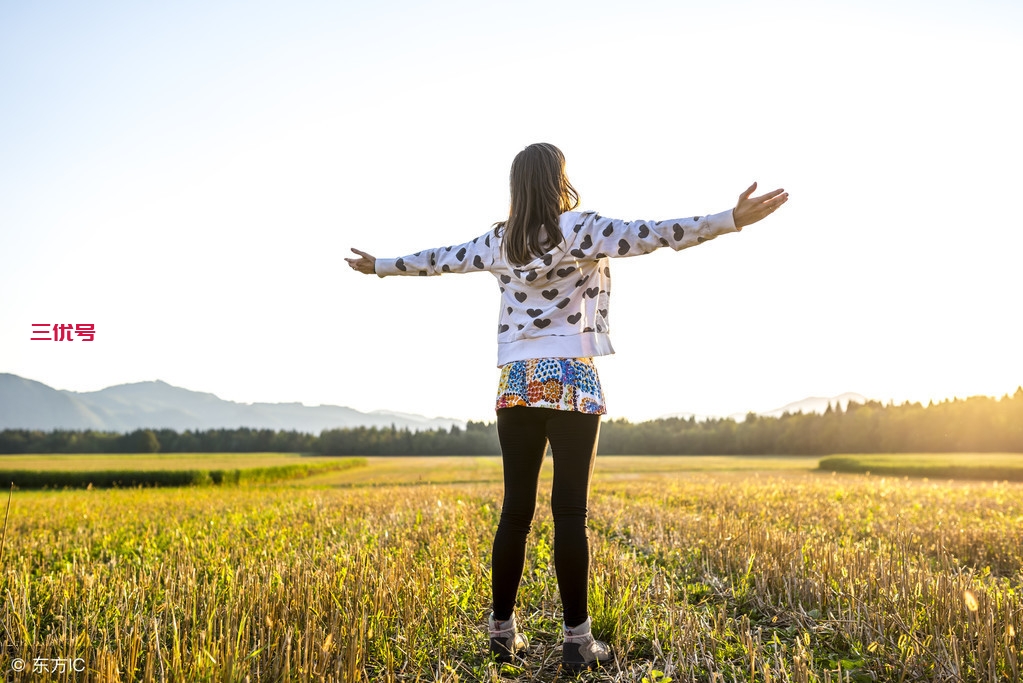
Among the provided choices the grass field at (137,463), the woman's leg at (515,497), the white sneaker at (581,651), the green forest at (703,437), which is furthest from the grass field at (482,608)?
the green forest at (703,437)

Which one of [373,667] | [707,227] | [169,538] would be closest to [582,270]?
[707,227]

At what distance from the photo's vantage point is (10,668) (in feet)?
9.01

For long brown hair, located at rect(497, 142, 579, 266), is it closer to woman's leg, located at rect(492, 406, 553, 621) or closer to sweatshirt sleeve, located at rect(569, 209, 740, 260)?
sweatshirt sleeve, located at rect(569, 209, 740, 260)

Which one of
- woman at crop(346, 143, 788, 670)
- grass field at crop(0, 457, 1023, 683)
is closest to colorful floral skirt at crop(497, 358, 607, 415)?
woman at crop(346, 143, 788, 670)

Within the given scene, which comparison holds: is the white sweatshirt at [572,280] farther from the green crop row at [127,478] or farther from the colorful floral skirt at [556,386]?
the green crop row at [127,478]

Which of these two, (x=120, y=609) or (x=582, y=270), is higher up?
(x=582, y=270)

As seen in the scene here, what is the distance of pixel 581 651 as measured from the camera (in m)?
3.17

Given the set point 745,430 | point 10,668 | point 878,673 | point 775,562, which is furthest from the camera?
point 745,430

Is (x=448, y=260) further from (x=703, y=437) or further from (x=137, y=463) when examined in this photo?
(x=703, y=437)

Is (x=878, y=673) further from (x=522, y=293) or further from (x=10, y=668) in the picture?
(x=10, y=668)

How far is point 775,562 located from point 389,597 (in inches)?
114

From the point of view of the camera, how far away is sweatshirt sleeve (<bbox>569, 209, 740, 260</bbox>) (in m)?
3.08

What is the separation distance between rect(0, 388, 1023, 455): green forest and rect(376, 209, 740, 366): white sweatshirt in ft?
182

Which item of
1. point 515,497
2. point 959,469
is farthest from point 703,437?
point 515,497
